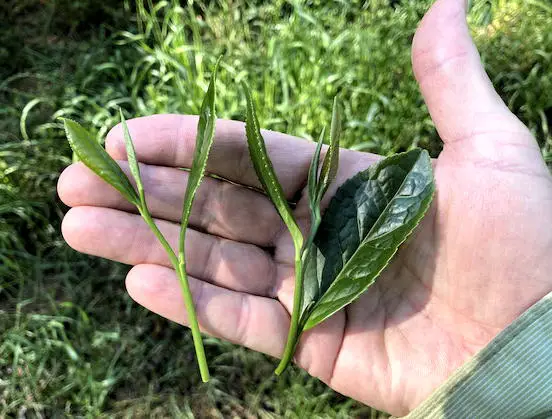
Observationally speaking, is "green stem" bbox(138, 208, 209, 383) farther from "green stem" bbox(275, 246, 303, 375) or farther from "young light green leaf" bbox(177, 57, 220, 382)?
"green stem" bbox(275, 246, 303, 375)

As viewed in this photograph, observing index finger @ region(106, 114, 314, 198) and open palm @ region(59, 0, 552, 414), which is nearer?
open palm @ region(59, 0, 552, 414)

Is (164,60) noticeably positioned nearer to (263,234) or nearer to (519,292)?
(263,234)

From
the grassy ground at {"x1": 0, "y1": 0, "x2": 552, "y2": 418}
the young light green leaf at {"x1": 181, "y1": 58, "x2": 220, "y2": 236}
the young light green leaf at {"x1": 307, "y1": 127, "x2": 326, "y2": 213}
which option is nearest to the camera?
the young light green leaf at {"x1": 181, "y1": 58, "x2": 220, "y2": 236}

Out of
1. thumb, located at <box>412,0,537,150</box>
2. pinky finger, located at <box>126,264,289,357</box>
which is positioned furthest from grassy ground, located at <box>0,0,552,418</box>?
thumb, located at <box>412,0,537,150</box>

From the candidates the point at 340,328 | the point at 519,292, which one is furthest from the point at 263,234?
the point at 519,292

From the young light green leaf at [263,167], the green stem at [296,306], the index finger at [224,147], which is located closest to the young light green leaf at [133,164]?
the index finger at [224,147]
